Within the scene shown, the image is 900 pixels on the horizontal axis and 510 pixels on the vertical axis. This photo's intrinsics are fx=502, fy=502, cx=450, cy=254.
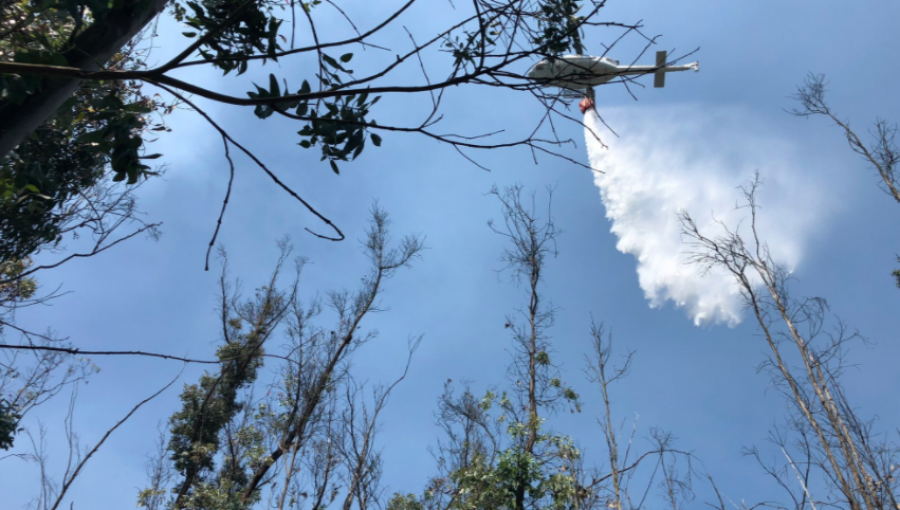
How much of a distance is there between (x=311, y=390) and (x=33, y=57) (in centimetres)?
1105

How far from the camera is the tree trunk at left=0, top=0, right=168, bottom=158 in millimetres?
1983

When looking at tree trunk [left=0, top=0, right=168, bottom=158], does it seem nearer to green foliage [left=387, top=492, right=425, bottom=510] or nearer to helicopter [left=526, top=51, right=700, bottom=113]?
helicopter [left=526, top=51, right=700, bottom=113]

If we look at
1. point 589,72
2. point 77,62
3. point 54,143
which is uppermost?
point 54,143

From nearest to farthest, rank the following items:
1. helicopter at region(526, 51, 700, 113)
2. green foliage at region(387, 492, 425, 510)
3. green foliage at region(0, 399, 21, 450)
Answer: helicopter at region(526, 51, 700, 113) → green foliage at region(0, 399, 21, 450) → green foliage at region(387, 492, 425, 510)

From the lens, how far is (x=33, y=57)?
6.93ft

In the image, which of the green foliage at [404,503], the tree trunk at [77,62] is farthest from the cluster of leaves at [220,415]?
the tree trunk at [77,62]

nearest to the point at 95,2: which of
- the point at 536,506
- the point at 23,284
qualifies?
the point at 23,284

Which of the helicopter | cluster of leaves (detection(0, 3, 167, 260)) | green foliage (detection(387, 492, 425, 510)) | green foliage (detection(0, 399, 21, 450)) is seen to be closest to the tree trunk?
cluster of leaves (detection(0, 3, 167, 260))

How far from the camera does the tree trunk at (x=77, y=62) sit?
6.51 ft

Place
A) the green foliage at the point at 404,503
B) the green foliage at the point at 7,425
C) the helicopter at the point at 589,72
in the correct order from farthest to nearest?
the green foliage at the point at 404,503
the green foliage at the point at 7,425
the helicopter at the point at 589,72

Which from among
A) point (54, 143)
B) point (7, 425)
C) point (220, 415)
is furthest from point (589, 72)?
point (220, 415)

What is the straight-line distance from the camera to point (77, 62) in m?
2.28

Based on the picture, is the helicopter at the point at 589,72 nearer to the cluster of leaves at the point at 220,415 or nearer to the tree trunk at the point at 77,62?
the tree trunk at the point at 77,62

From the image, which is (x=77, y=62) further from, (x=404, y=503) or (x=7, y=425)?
(x=404, y=503)
